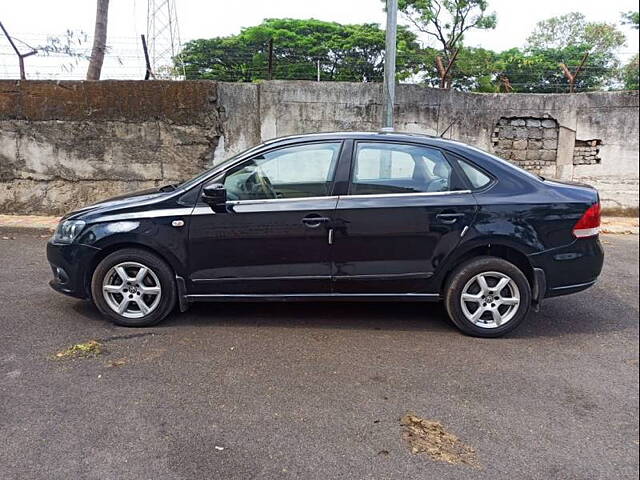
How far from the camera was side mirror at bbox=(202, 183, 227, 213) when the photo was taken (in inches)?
158

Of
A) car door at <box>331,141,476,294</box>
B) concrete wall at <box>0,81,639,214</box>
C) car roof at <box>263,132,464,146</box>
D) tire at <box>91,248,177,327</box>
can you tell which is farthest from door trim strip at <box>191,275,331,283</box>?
concrete wall at <box>0,81,639,214</box>

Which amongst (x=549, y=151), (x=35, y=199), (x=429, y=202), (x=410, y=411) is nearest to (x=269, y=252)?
(x=429, y=202)

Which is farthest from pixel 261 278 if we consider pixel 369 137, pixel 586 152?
pixel 586 152

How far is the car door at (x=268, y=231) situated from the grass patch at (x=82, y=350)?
833 millimetres

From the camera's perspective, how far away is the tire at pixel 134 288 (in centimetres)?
417

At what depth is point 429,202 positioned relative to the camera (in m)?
4.04

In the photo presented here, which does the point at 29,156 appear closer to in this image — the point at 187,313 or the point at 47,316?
the point at 47,316

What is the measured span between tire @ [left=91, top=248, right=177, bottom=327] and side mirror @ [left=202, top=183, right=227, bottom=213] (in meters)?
0.64

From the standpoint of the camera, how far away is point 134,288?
4215 millimetres

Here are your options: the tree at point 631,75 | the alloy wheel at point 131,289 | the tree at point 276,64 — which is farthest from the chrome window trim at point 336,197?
the tree at point 631,75

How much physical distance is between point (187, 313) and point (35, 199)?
6.12m

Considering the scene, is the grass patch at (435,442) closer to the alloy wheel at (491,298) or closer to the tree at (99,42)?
the alloy wheel at (491,298)

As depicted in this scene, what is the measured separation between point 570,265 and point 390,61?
5.34m

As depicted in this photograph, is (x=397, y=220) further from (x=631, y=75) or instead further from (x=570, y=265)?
(x=631, y=75)
